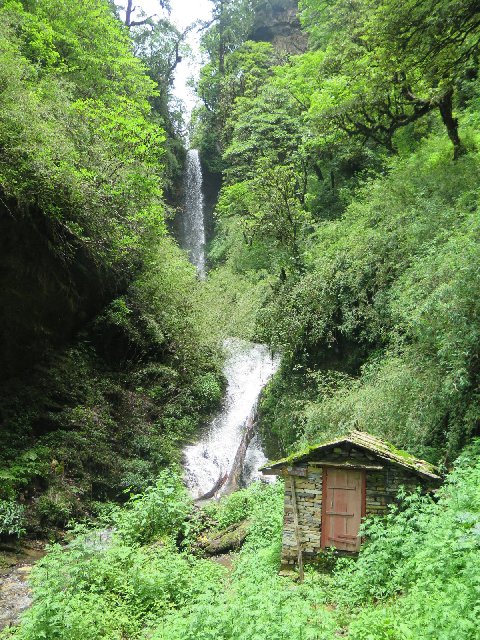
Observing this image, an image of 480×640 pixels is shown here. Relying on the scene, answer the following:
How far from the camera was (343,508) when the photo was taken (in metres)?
8.66

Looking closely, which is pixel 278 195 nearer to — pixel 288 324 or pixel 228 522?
pixel 288 324

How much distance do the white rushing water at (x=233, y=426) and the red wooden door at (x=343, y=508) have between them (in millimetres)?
6703

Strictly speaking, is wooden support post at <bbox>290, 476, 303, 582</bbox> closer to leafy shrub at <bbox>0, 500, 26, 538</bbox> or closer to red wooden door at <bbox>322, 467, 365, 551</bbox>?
red wooden door at <bbox>322, 467, 365, 551</bbox>

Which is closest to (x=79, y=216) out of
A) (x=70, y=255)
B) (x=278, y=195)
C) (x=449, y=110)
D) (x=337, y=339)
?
(x=70, y=255)

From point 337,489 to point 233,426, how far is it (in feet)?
30.2

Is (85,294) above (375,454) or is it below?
above

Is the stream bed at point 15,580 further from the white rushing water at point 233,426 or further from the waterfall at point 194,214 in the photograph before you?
the waterfall at point 194,214

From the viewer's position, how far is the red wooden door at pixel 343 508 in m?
8.55

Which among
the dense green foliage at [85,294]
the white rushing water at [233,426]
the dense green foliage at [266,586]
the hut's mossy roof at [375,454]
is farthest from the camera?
the white rushing water at [233,426]

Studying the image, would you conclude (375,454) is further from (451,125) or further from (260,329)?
(451,125)

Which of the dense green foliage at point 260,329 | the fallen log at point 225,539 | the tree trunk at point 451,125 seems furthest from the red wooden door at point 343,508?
the tree trunk at point 451,125

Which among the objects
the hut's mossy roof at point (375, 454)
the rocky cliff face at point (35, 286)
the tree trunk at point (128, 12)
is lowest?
the hut's mossy roof at point (375, 454)

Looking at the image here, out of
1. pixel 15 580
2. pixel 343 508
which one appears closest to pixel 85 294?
pixel 15 580

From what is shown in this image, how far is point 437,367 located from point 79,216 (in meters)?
9.71
